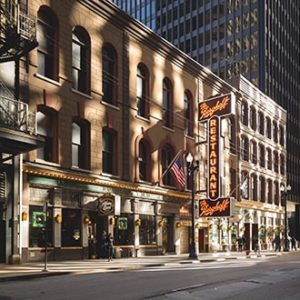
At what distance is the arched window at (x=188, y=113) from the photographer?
42625mm

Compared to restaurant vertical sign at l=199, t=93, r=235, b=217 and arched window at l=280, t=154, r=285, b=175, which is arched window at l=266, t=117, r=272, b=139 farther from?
restaurant vertical sign at l=199, t=93, r=235, b=217

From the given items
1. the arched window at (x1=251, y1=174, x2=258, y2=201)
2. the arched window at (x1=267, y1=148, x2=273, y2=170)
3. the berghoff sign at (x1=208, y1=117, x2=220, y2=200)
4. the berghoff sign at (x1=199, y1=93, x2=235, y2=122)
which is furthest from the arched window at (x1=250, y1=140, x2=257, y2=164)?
the berghoff sign at (x1=199, y1=93, x2=235, y2=122)

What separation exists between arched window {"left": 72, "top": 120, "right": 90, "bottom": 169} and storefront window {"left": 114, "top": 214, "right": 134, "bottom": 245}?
4.16 meters

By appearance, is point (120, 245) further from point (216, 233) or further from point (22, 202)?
point (216, 233)

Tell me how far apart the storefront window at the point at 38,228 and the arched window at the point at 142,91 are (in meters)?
11.1

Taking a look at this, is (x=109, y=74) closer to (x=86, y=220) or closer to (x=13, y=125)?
(x=86, y=220)

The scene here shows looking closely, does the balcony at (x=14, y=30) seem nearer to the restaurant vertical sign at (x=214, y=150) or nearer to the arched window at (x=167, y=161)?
the arched window at (x=167, y=161)

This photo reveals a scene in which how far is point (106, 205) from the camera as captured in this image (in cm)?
3095

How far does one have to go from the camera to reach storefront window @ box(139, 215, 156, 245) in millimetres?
35875

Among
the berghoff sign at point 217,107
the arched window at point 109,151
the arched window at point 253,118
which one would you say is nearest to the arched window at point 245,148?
the arched window at point 253,118

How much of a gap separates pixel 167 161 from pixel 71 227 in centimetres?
1173

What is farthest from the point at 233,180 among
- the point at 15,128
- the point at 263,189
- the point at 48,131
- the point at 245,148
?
the point at 15,128

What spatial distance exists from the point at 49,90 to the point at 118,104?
20.7 feet

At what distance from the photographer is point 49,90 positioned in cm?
2884
